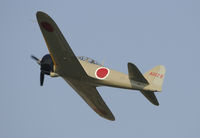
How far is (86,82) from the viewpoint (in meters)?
19.9

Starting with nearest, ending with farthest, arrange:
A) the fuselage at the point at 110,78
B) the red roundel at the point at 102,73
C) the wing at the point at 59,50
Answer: the wing at the point at 59,50 < the fuselage at the point at 110,78 < the red roundel at the point at 102,73

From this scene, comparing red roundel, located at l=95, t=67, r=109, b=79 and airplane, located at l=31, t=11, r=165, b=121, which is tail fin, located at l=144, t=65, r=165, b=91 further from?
red roundel, located at l=95, t=67, r=109, b=79

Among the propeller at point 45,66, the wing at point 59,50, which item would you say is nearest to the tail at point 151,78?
the wing at point 59,50

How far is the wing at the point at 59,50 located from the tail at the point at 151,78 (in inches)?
114

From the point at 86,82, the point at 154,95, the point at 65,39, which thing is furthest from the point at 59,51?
the point at 154,95

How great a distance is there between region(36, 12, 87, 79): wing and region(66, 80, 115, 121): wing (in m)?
1.43

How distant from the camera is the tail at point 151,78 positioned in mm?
17453

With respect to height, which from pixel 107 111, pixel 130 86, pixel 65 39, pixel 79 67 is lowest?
pixel 107 111

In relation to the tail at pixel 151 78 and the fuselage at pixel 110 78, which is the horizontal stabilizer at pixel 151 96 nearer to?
the tail at pixel 151 78

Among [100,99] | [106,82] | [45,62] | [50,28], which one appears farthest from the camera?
[100,99]

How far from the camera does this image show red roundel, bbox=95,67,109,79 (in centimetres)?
1898

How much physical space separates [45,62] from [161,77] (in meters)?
6.20

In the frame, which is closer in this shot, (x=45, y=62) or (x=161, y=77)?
(x=161, y=77)

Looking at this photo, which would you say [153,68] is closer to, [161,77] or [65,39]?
[161,77]
